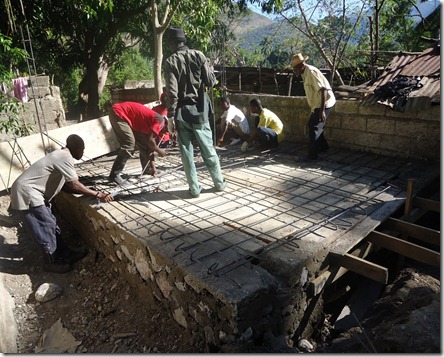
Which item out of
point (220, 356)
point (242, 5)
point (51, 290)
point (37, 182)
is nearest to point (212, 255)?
point (220, 356)

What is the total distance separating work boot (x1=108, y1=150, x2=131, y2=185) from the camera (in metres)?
4.50

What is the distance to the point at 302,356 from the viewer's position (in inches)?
85.7

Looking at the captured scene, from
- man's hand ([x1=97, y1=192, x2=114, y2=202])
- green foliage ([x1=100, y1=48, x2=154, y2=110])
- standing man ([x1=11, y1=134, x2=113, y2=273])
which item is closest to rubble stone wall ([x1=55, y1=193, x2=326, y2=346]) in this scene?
man's hand ([x1=97, y1=192, x2=114, y2=202])

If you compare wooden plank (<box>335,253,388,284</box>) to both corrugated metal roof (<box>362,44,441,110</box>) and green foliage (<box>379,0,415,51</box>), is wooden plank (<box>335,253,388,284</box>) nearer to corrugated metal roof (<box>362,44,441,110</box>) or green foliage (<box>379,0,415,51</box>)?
corrugated metal roof (<box>362,44,441,110</box>)

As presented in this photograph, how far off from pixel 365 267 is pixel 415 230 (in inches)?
34.3

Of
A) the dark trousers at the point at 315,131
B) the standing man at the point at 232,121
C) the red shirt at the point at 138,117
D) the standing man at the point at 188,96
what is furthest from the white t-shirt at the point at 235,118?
the standing man at the point at 188,96

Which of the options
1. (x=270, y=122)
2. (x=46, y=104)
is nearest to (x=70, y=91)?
(x=46, y=104)

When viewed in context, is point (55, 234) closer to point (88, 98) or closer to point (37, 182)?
point (37, 182)

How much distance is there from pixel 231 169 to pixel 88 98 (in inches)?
339

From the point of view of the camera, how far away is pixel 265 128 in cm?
570

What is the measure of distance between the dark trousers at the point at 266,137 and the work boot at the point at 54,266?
3448 mm

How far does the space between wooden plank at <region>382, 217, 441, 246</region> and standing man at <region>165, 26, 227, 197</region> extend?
1949mm

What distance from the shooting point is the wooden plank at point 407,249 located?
9.40ft

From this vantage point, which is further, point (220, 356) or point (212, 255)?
point (212, 255)
